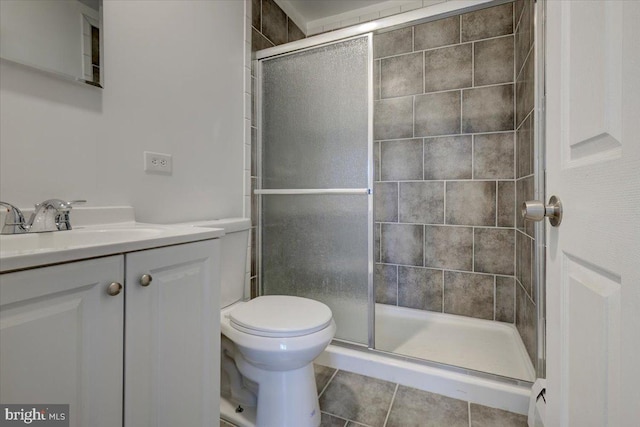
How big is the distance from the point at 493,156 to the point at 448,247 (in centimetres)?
71

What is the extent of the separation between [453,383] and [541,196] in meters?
0.96

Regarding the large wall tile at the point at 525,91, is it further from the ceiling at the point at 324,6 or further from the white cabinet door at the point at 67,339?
the white cabinet door at the point at 67,339

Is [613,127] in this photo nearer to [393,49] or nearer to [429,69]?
[429,69]

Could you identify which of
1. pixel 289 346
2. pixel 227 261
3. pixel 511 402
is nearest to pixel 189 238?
pixel 289 346

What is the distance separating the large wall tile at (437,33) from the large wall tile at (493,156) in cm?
75

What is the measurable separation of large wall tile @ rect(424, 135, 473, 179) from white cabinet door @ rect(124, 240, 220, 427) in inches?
71.7

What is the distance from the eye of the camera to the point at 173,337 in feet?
2.56

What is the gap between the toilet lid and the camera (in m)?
1.11

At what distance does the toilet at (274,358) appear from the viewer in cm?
110

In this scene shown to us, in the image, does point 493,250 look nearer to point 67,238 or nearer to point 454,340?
point 454,340

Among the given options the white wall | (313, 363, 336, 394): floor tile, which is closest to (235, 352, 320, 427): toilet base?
(313, 363, 336, 394): floor tile

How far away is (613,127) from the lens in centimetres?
42

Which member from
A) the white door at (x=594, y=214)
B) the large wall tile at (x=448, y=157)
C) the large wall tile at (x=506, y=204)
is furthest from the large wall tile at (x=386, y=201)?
the white door at (x=594, y=214)

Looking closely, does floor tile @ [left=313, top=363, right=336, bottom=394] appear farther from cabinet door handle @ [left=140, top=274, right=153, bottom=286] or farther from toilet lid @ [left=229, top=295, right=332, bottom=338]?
cabinet door handle @ [left=140, top=274, right=153, bottom=286]
